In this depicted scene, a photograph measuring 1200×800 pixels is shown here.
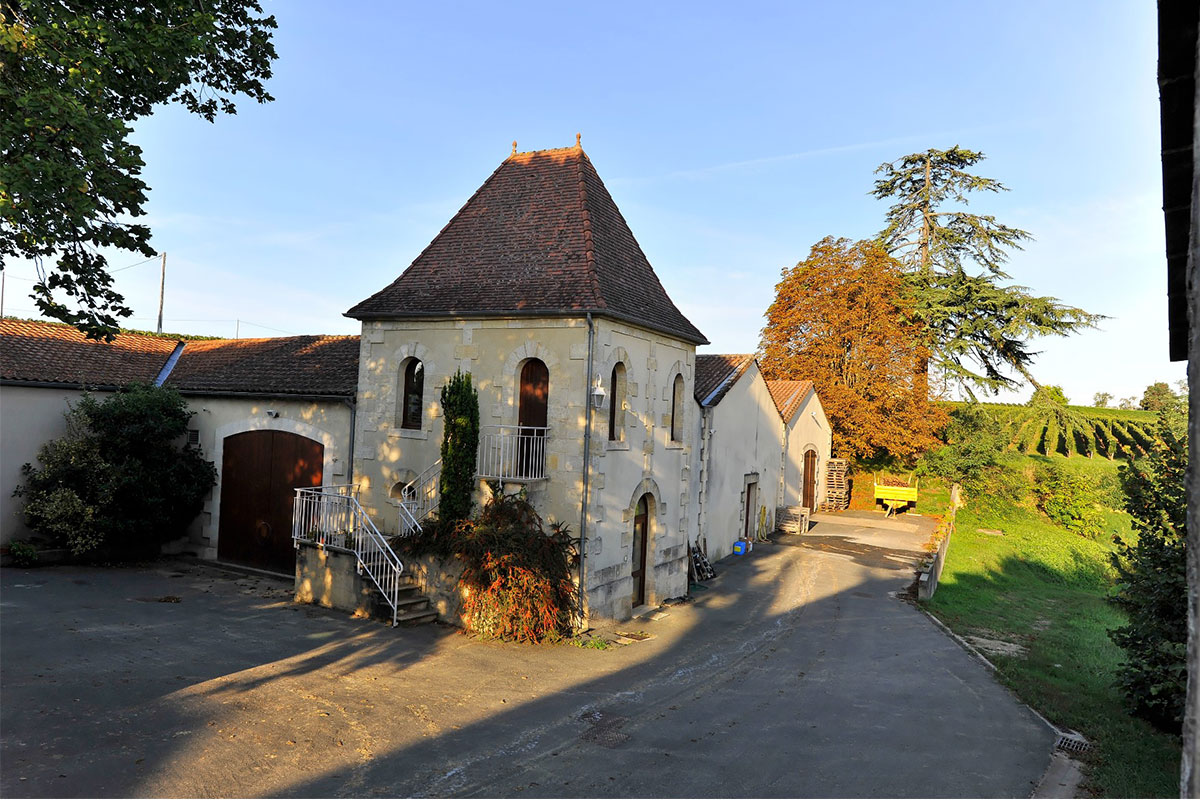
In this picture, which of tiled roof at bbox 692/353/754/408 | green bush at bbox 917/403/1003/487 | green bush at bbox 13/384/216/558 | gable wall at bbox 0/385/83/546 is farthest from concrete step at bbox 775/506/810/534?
gable wall at bbox 0/385/83/546

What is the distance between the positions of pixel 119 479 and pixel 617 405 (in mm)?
10503

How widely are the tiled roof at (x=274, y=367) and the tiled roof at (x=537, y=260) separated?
2381 mm

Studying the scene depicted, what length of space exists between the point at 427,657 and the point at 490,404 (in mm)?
4393

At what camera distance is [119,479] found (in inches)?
578

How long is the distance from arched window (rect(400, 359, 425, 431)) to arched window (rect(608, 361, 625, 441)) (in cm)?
374

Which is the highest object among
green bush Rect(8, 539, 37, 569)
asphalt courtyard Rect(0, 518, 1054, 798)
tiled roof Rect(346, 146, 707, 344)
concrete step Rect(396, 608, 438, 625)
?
tiled roof Rect(346, 146, 707, 344)

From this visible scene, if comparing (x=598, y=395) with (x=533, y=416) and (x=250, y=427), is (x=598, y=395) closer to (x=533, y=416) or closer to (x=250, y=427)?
(x=533, y=416)

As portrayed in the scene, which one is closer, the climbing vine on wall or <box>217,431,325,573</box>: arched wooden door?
the climbing vine on wall

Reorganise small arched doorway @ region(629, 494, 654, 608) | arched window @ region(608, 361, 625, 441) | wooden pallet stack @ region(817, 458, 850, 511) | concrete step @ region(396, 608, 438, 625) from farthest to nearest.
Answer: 1. wooden pallet stack @ region(817, 458, 850, 511)
2. small arched doorway @ region(629, 494, 654, 608)
3. arched window @ region(608, 361, 625, 441)
4. concrete step @ region(396, 608, 438, 625)

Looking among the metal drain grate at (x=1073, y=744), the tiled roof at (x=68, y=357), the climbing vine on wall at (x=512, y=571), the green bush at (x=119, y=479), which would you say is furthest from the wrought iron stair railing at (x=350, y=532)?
the metal drain grate at (x=1073, y=744)

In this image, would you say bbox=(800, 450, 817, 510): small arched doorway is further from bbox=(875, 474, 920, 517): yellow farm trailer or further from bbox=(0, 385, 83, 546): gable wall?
bbox=(0, 385, 83, 546): gable wall

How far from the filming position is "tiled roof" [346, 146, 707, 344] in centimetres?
1250

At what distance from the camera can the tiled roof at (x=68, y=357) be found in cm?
1553

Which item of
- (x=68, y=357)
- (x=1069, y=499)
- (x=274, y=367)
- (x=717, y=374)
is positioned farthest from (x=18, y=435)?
(x=1069, y=499)
